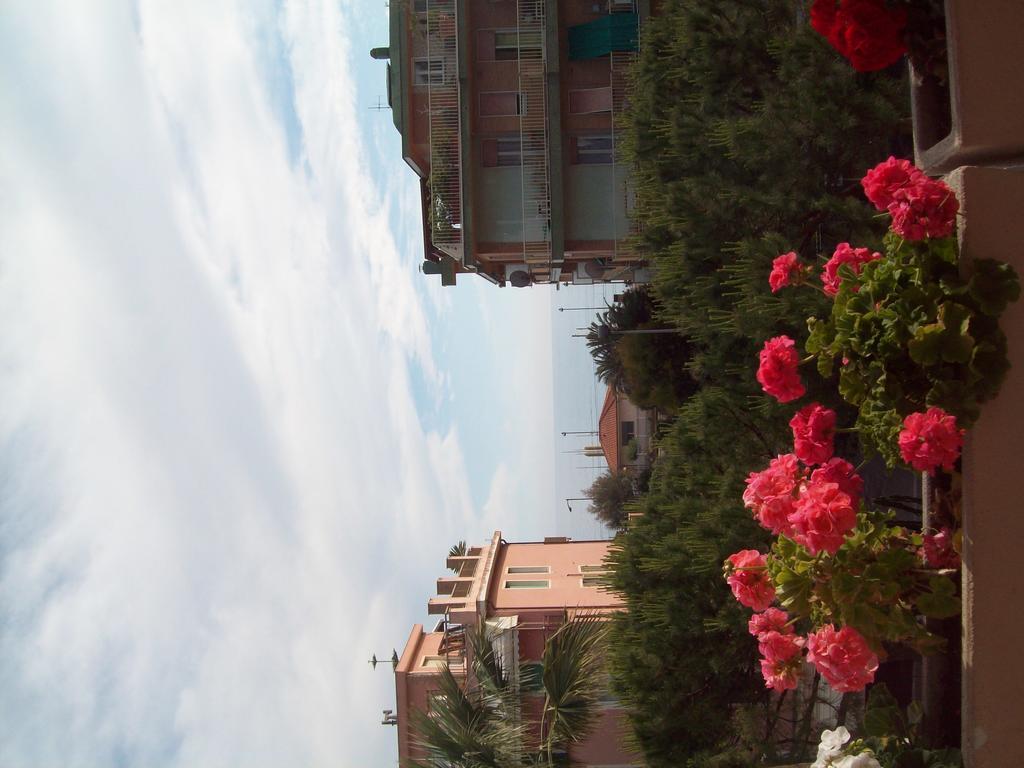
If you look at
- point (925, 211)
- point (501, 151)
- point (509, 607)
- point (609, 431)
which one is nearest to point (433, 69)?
point (501, 151)

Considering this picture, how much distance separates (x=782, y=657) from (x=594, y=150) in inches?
609

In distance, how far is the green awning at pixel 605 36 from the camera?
57.8ft

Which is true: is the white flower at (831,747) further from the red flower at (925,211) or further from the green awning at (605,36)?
the green awning at (605,36)

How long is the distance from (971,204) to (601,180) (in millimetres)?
14986

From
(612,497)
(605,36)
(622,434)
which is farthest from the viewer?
(622,434)

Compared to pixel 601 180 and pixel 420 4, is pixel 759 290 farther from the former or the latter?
pixel 420 4

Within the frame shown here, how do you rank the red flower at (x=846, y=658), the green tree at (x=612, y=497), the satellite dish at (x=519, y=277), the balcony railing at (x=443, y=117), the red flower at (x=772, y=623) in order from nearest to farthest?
1. the red flower at (x=846, y=658)
2. the red flower at (x=772, y=623)
3. the balcony railing at (x=443, y=117)
4. the satellite dish at (x=519, y=277)
5. the green tree at (x=612, y=497)

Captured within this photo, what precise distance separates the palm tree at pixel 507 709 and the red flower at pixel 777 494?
10.9 ft

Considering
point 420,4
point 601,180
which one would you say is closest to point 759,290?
point 601,180

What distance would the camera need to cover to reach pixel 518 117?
18188 millimetres

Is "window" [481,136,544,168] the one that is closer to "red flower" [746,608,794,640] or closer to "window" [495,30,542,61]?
"window" [495,30,542,61]

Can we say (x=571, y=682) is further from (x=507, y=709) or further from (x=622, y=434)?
Answer: (x=622, y=434)

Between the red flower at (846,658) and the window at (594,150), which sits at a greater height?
the window at (594,150)

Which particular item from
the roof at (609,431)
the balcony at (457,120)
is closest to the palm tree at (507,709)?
the balcony at (457,120)
